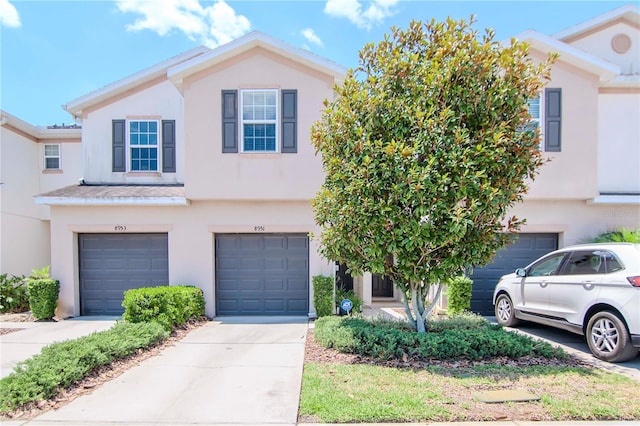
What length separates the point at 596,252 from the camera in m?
6.84

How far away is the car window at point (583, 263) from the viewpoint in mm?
6695

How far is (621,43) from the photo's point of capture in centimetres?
1209

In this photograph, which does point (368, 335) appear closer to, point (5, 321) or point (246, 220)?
point (246, 220)

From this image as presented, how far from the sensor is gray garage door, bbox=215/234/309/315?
10078 mm

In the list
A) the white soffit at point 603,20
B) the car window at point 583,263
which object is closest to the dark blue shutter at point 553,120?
the white soffit at point 603,20

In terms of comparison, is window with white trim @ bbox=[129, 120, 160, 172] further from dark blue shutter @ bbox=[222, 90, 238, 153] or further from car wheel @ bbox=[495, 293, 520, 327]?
car wheel @ bbox=[495, 293, 520, 327]

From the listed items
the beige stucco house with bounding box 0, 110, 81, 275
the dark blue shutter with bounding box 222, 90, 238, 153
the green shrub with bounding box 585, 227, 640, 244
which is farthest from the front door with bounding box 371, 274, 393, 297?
the beige stucco house with bounding box 0, 110, 81, 275

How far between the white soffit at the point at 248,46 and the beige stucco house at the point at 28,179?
7542 millimetres

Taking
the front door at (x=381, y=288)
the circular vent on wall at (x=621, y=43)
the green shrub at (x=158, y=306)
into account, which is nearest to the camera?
the green shrub at (x=158, y=306)

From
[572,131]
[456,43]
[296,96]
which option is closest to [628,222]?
[572,131]

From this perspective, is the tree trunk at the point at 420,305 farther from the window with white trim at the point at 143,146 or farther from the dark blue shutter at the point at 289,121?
the window with white trim at the point at 143,146

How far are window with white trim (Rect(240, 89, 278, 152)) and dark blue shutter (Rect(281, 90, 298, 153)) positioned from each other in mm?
212

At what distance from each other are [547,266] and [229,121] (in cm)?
809

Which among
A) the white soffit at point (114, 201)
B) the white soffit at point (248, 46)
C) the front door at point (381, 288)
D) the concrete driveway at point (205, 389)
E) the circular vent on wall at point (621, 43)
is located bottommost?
the front door at point (381, 288)
